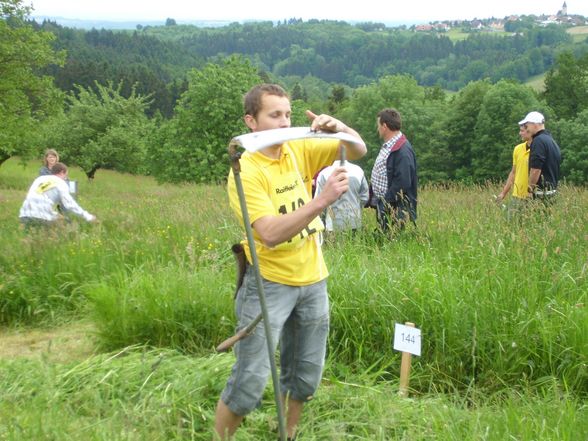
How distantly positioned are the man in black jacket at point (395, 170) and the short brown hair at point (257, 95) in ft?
12.4

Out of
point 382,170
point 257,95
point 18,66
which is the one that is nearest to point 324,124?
point 257,95

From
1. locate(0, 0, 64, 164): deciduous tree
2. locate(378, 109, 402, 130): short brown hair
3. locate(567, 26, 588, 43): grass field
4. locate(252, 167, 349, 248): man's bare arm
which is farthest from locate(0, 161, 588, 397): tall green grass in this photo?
locate(567, 26, 588, 43): grass field

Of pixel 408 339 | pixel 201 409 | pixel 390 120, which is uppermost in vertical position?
pixel 390 120

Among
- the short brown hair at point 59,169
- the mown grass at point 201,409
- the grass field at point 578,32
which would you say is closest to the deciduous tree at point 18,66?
the short brown hair at point 59,169

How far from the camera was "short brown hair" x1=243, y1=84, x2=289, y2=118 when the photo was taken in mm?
3115

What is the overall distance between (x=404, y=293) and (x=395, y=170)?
2410 mm

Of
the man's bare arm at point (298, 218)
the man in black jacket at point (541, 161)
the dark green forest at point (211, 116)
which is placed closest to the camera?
the man's bare arm at point (298, 218)

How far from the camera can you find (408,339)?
3984 millimetres

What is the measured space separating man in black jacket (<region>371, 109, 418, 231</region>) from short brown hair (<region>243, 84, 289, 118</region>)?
12.4 feet

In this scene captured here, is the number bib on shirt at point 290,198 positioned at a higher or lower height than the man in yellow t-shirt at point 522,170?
higher

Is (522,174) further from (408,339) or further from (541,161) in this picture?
(408,339)

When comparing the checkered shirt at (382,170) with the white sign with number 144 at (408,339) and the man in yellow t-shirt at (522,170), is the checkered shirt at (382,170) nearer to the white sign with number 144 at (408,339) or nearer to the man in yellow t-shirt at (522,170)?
the man in yellow t-shirt at (522,170)

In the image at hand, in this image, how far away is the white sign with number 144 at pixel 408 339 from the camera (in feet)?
12.9

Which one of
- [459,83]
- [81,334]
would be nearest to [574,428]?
[81,334]
